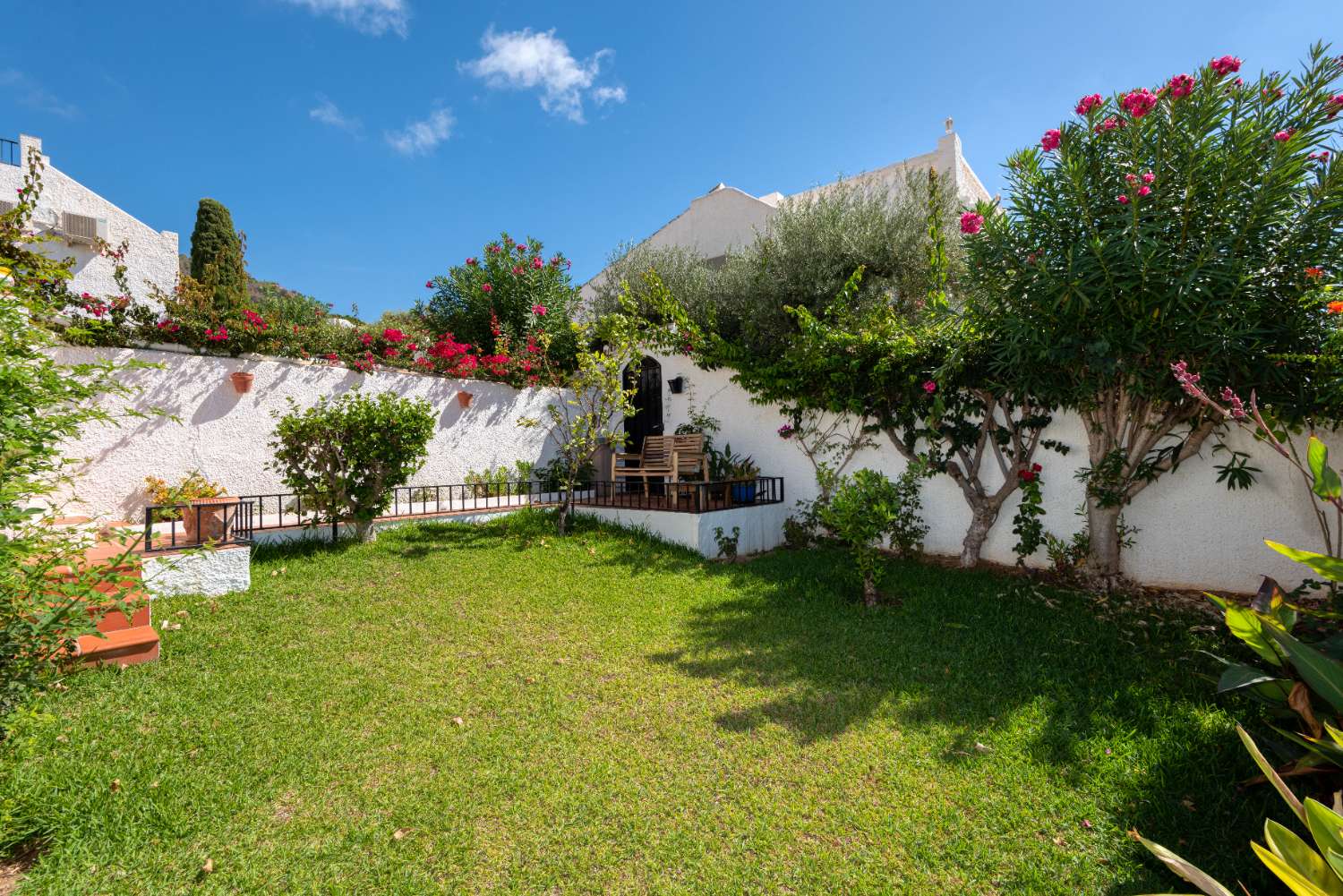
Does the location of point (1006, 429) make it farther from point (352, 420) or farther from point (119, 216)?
point (119, 216)

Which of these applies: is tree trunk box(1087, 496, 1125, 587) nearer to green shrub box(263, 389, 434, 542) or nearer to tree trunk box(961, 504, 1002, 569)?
tree trunk box(961, 504, 1002, 569)

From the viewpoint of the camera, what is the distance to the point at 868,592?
16.8 feet

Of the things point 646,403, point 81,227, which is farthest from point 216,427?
point 81,227

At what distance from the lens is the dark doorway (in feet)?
34.4

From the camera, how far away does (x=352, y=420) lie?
5.86 m

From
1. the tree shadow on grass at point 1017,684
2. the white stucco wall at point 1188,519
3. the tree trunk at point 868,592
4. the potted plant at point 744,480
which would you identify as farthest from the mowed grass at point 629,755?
the potted plant at point 744,480

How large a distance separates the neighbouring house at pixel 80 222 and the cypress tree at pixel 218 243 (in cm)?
117

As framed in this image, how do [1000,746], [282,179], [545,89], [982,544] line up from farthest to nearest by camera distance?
[282,179] < [545,89] < [982,544] < [1000,746]

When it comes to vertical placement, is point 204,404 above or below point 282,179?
below

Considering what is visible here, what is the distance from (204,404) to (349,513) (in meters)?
2.65

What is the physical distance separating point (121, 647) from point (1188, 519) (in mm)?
8559

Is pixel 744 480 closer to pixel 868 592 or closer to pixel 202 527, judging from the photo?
pixel 868 592

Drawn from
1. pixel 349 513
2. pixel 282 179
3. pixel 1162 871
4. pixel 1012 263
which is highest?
pixel 282 179

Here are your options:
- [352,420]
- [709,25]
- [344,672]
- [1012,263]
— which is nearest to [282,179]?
[352,420]
